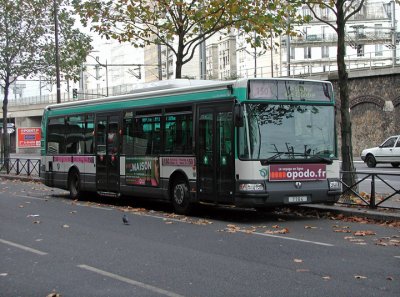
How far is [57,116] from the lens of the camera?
66.1 ft

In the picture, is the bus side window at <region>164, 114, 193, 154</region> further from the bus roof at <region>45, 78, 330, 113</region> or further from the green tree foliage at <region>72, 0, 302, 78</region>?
the green tree foliage at <region>72, 0, 302, 78</region>

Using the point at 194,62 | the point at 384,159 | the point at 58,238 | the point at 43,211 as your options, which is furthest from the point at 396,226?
the point at 194,62

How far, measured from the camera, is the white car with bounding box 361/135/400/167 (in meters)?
30.9

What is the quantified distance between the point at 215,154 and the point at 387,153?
20.6m

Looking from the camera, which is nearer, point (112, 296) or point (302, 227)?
point (112, 296)

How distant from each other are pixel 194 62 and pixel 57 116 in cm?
10233

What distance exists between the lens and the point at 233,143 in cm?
1234

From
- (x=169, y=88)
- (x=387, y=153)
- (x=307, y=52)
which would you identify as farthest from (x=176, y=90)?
(x=307, y=52)

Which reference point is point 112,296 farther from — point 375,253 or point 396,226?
point 396,226

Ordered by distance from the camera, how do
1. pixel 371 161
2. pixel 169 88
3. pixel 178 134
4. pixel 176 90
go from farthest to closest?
pixel 371 161 → pixel 169 88 → pixel 176 90 → pixel 178 134

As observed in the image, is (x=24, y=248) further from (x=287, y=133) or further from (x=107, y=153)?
(x=107, y=153)

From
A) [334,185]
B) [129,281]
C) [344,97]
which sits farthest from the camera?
[344,97]

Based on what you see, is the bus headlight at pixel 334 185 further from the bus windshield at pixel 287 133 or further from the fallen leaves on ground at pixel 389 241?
the fallen leaves on ground at pixel 389 241

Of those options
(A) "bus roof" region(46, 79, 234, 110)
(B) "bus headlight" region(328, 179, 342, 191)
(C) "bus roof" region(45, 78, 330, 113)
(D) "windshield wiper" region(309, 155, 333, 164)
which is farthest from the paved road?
(A) "bus roof" region(46, 79, 234, 110)
